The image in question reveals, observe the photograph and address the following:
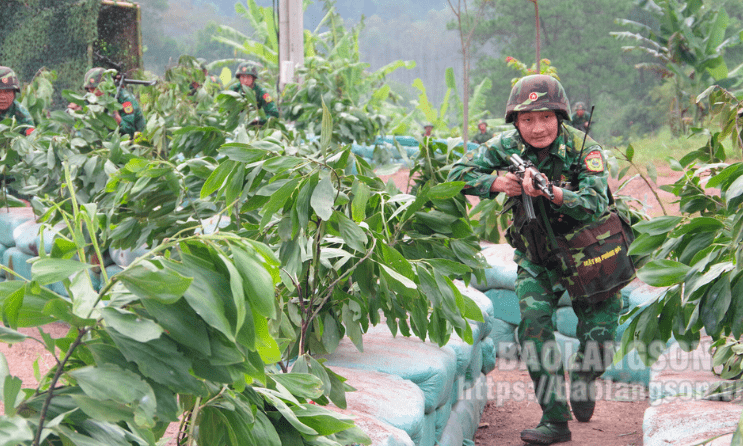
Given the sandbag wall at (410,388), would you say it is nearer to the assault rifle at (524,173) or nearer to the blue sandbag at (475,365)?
the blue sandbag at (475,365)

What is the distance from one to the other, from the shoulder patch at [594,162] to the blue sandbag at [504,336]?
1523 millimetres

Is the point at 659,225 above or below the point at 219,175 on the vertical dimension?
below

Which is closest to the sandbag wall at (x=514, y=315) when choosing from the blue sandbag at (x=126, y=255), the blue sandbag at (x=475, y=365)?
the blue sandbag at (x=475, y=365)

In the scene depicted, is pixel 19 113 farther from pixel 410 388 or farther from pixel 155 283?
pixel 155 283

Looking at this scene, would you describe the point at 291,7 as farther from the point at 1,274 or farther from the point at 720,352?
the point at 720,352

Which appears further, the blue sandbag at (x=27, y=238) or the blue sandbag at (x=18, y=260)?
the blue sandbag at (x=18, y=260)

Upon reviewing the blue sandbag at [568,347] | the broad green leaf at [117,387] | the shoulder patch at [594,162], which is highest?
the shoulder patch at [594,162]

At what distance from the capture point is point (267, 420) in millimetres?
926

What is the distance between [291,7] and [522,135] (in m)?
4.21

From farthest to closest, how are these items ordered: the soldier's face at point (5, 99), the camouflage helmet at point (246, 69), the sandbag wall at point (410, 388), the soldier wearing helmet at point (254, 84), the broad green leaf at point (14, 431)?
the camouflage helmet at point (246, 69), the soldier wearing helmet at point (254, 84), the soldier's face at point (5, 99), the sandbag wall at point (410, 388), the broad green leaf at point (14, 431)

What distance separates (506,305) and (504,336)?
175 millimetres

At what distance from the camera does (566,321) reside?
136 inches

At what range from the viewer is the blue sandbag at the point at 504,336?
12.2 ft

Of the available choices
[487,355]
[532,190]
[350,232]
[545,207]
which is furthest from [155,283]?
[487,355]
